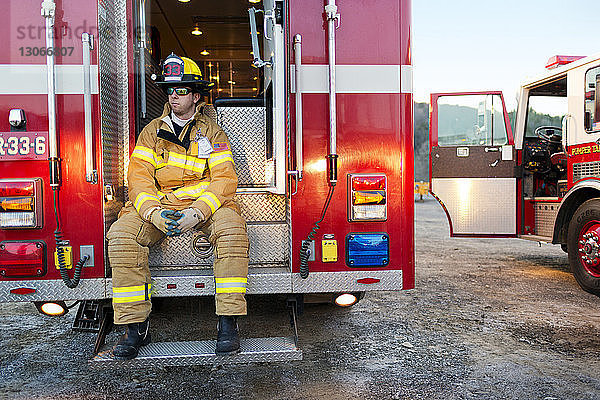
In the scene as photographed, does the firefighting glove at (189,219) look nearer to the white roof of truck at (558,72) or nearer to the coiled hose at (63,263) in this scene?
the coiled hose at (63,263)

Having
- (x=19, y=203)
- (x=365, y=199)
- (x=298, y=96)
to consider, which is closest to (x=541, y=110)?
(x=365, y=199)

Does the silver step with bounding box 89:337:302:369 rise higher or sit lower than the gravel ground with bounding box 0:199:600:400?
higher

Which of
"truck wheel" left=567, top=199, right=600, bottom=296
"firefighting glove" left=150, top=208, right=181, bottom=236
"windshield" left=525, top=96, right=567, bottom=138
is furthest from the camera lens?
"windshield" left=525, top=96, right=567, bottom=138

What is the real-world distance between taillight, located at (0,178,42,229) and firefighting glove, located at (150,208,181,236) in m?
0.67

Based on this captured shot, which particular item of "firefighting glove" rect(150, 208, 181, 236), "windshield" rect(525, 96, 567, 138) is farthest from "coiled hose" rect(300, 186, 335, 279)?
"windshield" rect(525, 96, 567, 138)

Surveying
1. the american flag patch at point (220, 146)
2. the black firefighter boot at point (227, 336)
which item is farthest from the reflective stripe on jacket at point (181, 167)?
the black firefighter boot at point (227, 336)

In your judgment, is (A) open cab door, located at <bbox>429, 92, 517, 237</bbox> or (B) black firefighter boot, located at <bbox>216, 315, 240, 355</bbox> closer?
(B) black firefighter boot, located at <bbox>216, 315, 240, 355</bbox>

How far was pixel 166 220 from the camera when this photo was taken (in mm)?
3295

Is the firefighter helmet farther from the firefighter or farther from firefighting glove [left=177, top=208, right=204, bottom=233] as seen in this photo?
firefighting glove [left=177, top=208, right=204, bottom=233]

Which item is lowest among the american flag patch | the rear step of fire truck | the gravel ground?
the gravel ground

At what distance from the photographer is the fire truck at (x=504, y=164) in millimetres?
7098

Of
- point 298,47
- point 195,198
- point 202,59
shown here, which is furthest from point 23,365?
point 202,59

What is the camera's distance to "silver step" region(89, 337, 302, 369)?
302 centimetres

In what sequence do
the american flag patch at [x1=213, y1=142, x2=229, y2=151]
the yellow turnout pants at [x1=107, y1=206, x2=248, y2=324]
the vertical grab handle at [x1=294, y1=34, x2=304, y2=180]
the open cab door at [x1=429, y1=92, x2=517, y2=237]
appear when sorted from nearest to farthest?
the yellow turnout pants at [x1=107, y1=206, x2=248, y2=324] < the vertical grab handle at [x1=294, y1=34, x2=304, y2=180] < the american flag patch at [x1=213, y1=142, x2=229, y2=151] < the open cab door at [x1=429, y1=92, x2=517, y2=237]
